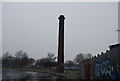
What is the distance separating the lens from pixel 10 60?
277ft

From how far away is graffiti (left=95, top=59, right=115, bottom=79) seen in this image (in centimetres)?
1622

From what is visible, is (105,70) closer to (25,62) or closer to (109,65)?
(109,65)

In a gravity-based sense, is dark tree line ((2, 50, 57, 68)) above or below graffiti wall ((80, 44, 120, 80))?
above

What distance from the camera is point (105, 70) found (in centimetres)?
1766

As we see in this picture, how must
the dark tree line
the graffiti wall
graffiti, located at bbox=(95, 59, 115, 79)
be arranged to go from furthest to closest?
1. the dark tree line
2. graffiti, located at bbox=(95, 59, 115, 79)
3. the graffiti wall

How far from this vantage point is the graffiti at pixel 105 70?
53.2ft

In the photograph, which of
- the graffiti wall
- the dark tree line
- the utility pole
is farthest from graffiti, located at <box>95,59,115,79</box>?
the dark tree line

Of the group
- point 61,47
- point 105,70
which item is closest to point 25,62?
point 61,47

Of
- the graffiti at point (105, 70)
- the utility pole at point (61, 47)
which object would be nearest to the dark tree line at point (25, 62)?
the utility pole at point (61, 47)

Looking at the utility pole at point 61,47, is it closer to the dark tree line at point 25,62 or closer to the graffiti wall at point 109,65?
the graffiti wall at point 109,65

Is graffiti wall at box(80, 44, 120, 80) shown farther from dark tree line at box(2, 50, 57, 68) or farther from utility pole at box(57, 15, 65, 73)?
dark tree line at box(2, 50, 57, 68)

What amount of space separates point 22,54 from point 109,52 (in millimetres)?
82684

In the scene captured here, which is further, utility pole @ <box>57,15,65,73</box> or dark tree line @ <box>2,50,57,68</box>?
dark tree line @ <box>2,50,57,68</box>

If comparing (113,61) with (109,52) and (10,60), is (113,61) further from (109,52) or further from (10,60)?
(10,60)
